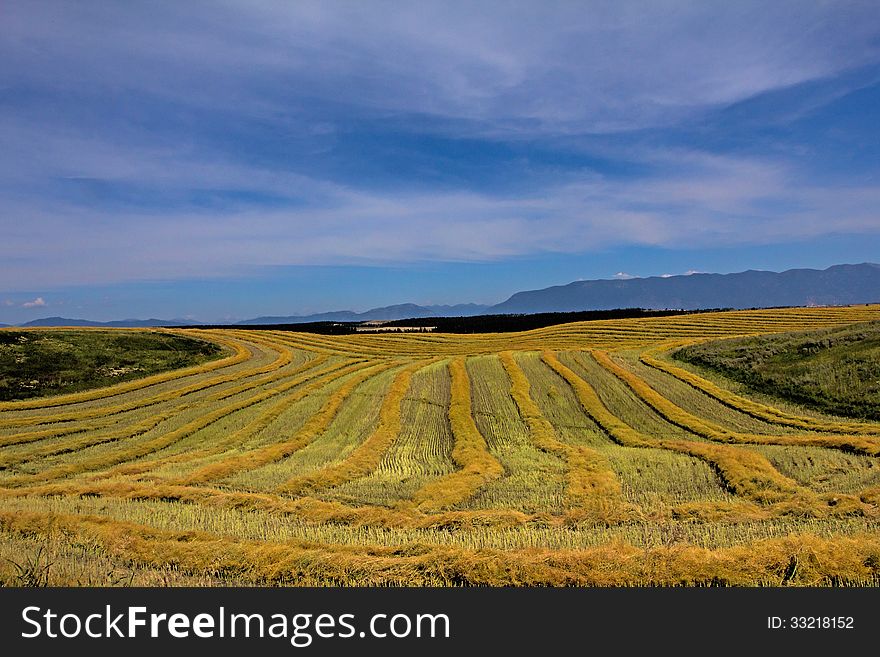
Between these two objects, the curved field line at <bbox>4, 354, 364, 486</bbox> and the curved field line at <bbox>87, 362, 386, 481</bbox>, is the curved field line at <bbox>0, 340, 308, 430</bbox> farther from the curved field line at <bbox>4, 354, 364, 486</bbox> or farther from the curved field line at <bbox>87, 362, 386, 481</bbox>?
the curved field line at <bbox>87, 362, 386, 481</bbox>

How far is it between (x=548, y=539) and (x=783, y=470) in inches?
389

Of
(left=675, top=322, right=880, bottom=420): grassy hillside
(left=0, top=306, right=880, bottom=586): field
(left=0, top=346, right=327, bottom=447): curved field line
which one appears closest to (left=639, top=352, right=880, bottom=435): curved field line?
(left=0, top=306, right=880, bottom=586): field

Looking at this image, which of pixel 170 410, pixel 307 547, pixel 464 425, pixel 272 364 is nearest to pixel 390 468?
pixel 464 425

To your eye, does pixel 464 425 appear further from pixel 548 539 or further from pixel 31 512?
pixel 31 512

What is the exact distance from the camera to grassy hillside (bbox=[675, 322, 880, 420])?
24922mm

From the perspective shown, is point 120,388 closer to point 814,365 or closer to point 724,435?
point 724,435

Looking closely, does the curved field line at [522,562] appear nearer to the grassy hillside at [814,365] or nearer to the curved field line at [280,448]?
the curved field line at [280,448]

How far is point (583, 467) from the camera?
16406mm

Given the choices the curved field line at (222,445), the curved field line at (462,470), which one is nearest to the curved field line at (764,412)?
the curved field line at (462,470)

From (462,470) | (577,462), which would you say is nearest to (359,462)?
(462,470)

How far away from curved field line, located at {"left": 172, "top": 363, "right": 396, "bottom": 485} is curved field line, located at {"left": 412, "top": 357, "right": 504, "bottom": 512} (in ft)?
22.2

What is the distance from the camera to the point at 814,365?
29562 millimetres

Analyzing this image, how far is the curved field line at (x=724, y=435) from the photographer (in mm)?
17469

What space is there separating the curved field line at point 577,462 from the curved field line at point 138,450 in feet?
55.5
